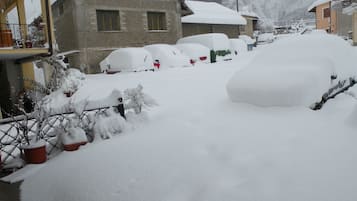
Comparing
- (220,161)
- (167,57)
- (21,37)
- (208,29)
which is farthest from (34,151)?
(208,29)

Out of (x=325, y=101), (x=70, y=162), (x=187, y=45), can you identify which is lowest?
(x=70, y=162)

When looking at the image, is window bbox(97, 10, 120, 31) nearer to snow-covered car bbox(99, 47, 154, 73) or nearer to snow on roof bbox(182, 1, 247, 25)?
snow-covered car bbox(99, 47, 154, 73)

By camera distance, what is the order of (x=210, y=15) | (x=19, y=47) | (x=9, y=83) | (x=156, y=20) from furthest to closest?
(x=210, y=15) → (x=156, y=20) → (x=9, y=83) → (x=19, y=47)

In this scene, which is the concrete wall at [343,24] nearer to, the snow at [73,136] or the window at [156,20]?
the window at [156,20]

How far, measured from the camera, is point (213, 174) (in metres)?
3.76

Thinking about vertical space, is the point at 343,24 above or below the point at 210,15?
below

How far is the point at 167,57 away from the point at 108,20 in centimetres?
614

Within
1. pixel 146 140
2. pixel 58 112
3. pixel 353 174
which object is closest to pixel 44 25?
pixel 58 112

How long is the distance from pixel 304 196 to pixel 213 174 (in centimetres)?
109

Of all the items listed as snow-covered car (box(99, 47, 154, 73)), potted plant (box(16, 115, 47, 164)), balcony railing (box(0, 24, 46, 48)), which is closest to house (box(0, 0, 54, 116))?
balcony railing (box(0, 24, 46, 48))

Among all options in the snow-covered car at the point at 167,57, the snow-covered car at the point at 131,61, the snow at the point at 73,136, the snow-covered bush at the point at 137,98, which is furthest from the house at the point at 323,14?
the snow at the point at 73,136

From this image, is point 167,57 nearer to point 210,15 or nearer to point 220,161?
point 220,161

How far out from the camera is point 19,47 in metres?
10.1

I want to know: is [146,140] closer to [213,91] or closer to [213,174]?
[213,174]
